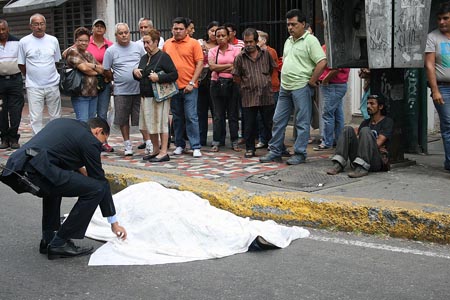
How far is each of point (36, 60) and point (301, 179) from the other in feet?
14.6

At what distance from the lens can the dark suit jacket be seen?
16.1 feet

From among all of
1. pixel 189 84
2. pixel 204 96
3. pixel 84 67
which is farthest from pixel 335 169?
pixel 84 67

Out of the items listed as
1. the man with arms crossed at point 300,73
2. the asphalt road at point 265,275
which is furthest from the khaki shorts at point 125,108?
the asphalt road at point 265,275

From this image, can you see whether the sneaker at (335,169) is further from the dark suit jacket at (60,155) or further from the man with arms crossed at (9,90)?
the man with arms crossed at (9,90)

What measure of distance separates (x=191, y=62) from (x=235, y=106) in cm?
97

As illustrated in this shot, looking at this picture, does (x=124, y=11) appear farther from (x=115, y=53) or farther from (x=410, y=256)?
(x=410, y=256)

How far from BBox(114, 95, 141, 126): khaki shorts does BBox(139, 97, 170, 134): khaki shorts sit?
0.67 m

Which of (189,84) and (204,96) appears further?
(204,96)

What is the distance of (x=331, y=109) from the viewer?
935cm

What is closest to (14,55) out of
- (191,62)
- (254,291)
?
(191,62)

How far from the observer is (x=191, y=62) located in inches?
360

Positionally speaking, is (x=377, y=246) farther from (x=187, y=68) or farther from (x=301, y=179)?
(x=187, y=68)

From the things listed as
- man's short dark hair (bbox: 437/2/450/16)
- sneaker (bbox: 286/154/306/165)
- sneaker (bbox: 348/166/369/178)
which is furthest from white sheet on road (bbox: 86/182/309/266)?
man's short dark hair (bbox: 437/2/450/16)

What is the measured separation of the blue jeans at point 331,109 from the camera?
935 centimetres
